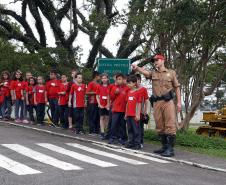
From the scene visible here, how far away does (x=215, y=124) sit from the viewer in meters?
22.6

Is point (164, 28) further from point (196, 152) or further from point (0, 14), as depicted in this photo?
point (0, 14)

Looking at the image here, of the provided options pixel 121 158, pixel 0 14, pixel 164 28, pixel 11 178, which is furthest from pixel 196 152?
pixel 0 14

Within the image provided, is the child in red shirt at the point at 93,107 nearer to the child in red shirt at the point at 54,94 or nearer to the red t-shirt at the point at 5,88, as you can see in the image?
the child in red shirt at the point at 54,94

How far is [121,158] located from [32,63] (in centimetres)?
1101

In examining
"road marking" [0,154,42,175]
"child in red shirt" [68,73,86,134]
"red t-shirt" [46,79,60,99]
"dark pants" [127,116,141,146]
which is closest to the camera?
"road marking" [0,154,42,175]

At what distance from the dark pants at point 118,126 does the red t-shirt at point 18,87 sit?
5428 mm

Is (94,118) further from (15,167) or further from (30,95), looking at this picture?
(15,167)

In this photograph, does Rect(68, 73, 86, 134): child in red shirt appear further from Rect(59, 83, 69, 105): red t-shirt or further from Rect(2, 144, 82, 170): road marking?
Rect(2, 144, 82, 170): road marking

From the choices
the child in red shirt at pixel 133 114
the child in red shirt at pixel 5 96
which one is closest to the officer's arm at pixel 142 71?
the child in red shirt at pixel 133 114

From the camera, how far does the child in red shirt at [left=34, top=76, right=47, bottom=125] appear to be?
1634 cm

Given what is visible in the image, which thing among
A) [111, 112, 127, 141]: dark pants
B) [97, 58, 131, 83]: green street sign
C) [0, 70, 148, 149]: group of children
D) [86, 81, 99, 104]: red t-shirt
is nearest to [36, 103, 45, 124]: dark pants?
[0, 70, 148, 149]: group of children

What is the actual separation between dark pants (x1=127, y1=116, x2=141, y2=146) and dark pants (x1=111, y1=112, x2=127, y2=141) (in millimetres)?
607

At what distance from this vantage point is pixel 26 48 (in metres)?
21.6

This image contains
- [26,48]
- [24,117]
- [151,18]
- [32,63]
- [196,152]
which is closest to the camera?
[196,152]
